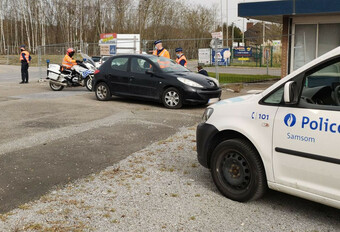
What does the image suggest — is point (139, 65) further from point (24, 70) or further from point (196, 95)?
point (24, 70)

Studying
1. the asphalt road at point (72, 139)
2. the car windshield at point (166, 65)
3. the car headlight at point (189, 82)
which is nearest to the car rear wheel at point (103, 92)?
A: the asphalt road at point (72, 139)

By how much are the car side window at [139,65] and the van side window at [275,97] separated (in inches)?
286

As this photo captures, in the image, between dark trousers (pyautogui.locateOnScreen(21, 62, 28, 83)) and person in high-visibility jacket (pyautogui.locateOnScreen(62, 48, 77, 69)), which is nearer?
person in high-visibility jacket (pyautogui.locateOnScreen(62, 48, 77, 69))

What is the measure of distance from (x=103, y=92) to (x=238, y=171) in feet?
28.2

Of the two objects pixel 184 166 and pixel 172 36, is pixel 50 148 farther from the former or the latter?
pixel 172 36

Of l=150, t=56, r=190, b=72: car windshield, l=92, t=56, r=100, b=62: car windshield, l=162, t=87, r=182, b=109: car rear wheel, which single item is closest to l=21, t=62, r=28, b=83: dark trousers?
l=92, t=56, r=100, b=62: car windshield

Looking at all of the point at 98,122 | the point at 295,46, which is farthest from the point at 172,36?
the point at 98,122

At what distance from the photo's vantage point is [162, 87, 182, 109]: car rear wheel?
10484 mm

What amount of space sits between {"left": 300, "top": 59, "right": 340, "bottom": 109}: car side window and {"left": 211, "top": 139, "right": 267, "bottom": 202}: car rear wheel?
0.79 meters

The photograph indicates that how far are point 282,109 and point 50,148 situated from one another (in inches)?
163

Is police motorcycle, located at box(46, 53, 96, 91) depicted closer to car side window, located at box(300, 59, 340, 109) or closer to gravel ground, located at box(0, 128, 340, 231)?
gravel ground, located at box(0, 128, 340, 231)

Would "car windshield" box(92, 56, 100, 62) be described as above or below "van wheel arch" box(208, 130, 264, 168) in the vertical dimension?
above

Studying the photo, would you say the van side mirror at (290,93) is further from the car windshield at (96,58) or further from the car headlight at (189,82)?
the car windshield at (96,58)

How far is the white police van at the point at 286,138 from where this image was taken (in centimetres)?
341
